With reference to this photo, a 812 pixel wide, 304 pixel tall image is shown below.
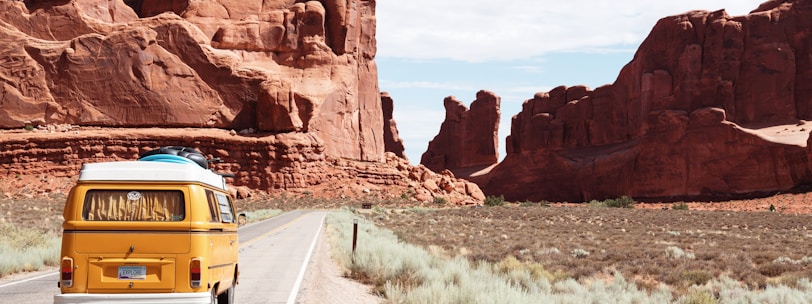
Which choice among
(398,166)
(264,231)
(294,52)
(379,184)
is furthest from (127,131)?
(264,231)

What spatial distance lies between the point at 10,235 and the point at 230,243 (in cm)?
1546

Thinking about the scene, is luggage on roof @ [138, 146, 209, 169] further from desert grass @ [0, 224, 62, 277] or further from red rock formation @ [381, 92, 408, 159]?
red rock formation @ [381, 92, 408, 159]

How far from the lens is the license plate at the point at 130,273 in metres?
9.00

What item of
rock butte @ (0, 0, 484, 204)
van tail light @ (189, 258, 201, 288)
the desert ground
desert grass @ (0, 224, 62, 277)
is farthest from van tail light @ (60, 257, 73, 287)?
rock butte @ (0, 0, 484, 204)

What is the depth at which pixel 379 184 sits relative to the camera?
8162cm

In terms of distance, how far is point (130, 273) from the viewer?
9.02 meters

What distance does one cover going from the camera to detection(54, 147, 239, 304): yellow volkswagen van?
8976 mm

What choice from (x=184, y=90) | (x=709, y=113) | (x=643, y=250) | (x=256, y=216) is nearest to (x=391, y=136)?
(x=709, y=113)

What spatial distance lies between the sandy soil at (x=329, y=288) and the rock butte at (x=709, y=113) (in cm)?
7871

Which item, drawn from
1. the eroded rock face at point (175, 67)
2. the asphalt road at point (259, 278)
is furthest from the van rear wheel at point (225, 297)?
the eroded rock face at point (175, 67)

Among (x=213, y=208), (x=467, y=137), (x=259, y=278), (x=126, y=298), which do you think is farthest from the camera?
(x=467, y=137)

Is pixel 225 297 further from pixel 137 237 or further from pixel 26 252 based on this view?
pixel 26 252

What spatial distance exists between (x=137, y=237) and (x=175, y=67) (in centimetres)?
6924

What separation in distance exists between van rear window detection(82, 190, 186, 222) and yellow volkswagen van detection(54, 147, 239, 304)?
0.01m
